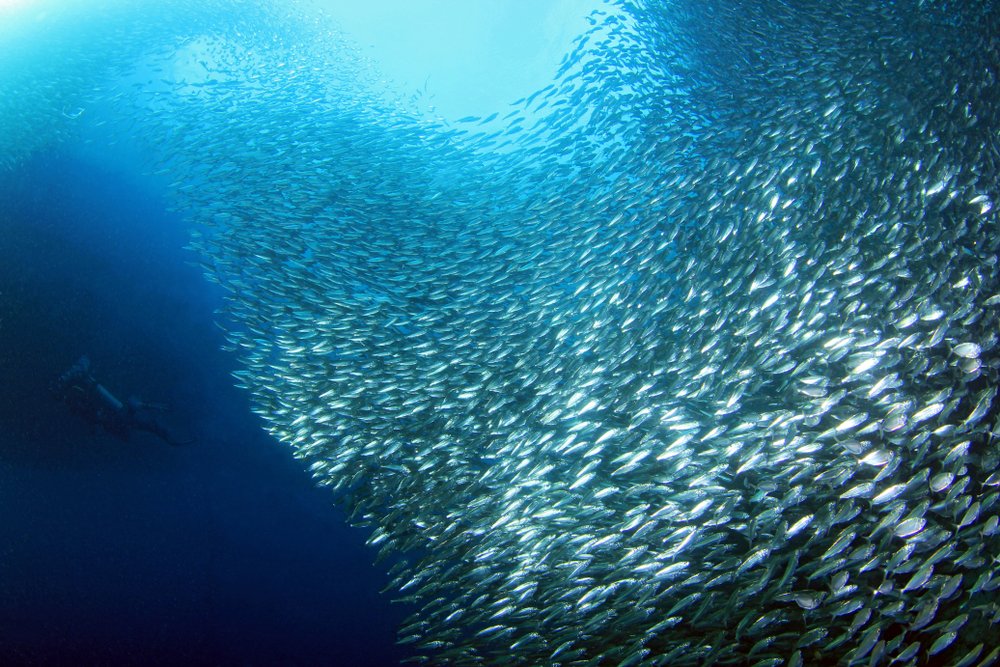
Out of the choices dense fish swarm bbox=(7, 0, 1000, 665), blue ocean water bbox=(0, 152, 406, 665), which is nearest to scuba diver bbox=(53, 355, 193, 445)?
blue ocean water bbox=(0, 152, 406, 665)

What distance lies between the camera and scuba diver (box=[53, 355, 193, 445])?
1039 centimetres

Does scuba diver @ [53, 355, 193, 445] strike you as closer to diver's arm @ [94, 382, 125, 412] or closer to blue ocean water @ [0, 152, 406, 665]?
diver's arm @ [94, 382, 125, 412]

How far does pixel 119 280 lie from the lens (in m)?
12.4

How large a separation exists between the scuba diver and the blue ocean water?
1.11 feet

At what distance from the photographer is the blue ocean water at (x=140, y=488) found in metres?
9.52

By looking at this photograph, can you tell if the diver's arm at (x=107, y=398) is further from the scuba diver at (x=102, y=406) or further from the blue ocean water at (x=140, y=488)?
the blue ocean water at (x=140, y=488)

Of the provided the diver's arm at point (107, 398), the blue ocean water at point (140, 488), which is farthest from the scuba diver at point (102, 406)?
the blue ocean water at point (140, 488)

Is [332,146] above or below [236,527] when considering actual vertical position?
above

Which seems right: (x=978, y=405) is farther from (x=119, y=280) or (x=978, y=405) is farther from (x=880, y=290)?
(x=119, y=280)

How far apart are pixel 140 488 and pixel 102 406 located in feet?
5.72

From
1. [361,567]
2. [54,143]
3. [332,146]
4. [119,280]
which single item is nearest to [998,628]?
[361,567]

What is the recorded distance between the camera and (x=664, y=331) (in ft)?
20.4

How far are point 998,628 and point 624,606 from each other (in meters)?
2.13

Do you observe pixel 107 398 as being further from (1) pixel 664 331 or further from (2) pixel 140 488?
(1) pixel 664 331
